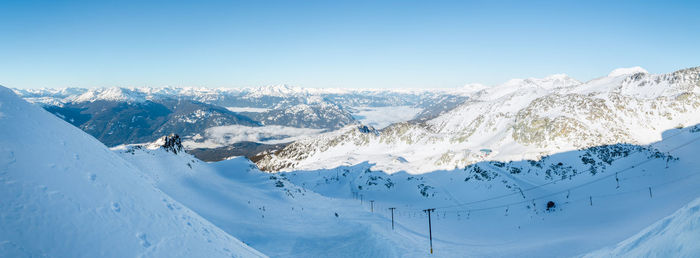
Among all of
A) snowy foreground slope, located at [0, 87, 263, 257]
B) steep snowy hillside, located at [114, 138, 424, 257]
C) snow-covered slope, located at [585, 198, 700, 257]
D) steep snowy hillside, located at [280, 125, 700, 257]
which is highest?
snowy foreground slope, located at [0, 87, 263, 257]

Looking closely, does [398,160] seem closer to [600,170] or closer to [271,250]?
[600,170]

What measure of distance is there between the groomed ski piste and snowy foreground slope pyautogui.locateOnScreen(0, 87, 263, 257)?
5 cm

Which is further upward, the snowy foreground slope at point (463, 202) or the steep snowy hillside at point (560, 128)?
the steep snowy hillside at point (560, 128)

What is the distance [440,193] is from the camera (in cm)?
8506

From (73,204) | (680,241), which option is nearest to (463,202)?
(680,241)

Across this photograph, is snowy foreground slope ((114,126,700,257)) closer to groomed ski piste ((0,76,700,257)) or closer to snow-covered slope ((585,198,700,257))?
groomed ski piste ((0,76,700,257))

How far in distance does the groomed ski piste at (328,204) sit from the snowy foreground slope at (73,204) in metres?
0.05

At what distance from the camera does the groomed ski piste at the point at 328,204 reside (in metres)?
9.70

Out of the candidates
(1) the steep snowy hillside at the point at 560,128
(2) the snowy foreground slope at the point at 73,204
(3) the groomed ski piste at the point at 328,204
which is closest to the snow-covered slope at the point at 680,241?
(3) the groomed ski piste at the point at 328,204

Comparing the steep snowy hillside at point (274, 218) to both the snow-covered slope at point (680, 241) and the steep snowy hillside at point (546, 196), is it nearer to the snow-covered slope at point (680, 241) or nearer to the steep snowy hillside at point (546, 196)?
the steep snowy hillside at point (546, 196)

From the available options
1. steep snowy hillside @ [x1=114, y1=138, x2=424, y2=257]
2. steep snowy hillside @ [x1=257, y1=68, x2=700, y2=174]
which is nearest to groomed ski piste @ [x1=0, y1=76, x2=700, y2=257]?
steep snowy hillside @ [x1=114, y1=138, x2=424, y2=257]

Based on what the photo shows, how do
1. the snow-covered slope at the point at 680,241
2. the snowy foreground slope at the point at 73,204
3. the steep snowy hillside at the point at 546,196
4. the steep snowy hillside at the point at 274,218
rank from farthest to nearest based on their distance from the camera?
the steep snowy hillside at the point at 546,196, the steep snowy hillside at the point at 274,218, the snow-covered slope at the point at 680,241, the snowy foreground slope at the point at 73,204

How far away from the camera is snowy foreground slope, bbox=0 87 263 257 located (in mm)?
8434

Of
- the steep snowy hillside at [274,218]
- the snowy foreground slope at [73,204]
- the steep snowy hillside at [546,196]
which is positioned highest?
the snowy foreground slope at [73,204]
